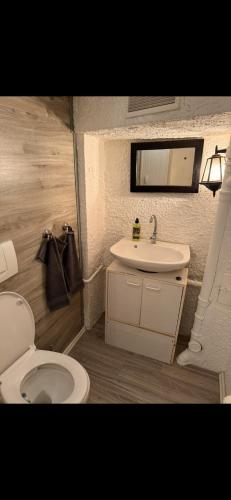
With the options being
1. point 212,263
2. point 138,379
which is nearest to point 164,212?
point 212,263

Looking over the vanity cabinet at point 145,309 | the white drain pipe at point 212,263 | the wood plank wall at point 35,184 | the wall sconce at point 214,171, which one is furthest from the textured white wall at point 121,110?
the vanity cabinet at point 145,309

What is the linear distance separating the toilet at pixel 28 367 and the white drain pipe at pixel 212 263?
864mm

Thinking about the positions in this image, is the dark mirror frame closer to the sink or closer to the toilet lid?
the sink

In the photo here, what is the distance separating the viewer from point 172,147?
1.46m

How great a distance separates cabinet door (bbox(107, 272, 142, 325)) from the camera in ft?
4.85

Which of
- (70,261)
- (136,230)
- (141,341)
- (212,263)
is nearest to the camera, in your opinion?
(212,263)

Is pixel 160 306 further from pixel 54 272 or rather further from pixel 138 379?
pixel 54 272

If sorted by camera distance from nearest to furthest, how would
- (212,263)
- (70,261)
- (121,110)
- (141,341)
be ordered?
1. (121,110)
2. (212,263)
3. (70,261)
4. (141,341)

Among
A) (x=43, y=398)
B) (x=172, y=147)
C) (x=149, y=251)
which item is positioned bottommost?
(x=43, y=398)

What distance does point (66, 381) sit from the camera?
1.08 m

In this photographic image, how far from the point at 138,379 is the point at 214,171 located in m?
1.52

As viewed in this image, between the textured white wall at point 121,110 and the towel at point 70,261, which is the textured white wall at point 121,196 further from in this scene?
the towel at point 70,261
